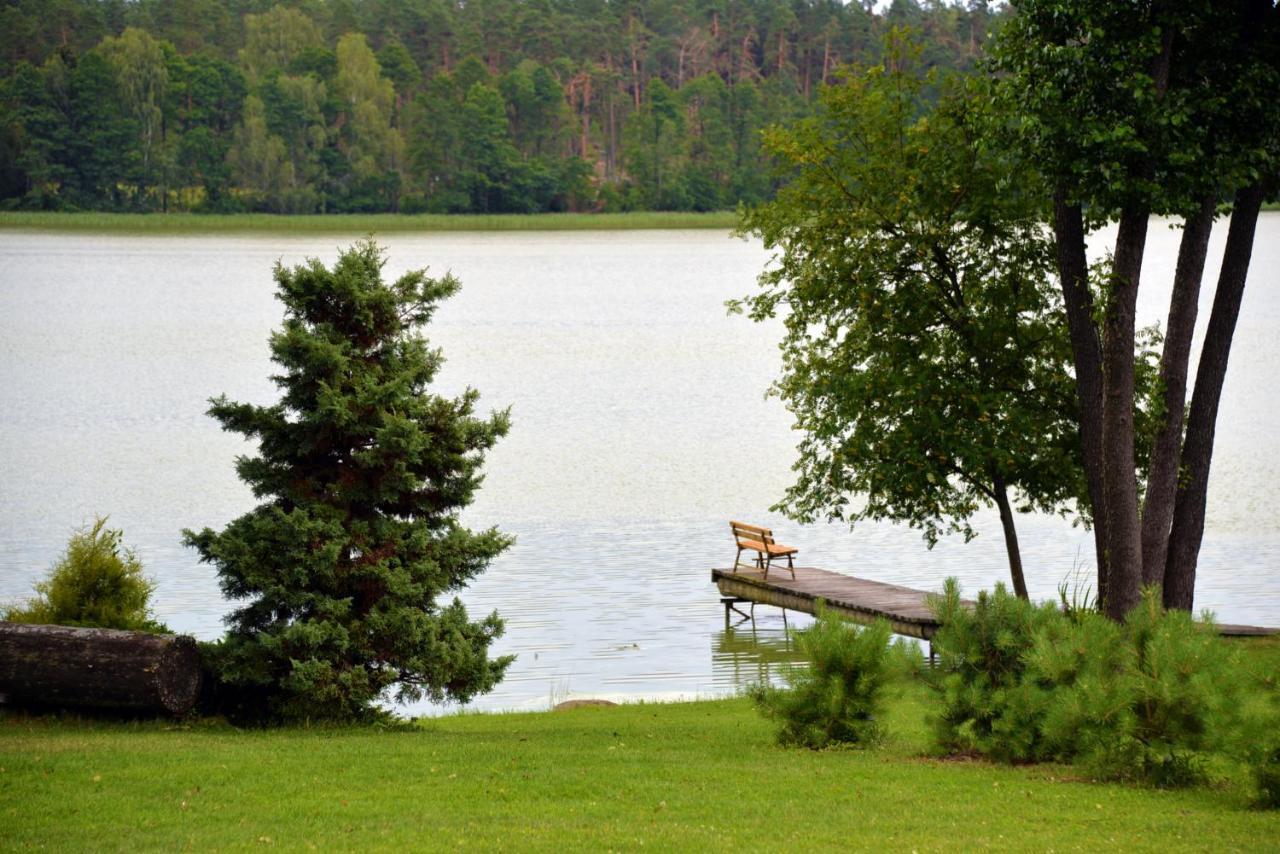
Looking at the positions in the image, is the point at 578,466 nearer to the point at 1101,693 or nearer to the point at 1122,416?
the point at 1122,416

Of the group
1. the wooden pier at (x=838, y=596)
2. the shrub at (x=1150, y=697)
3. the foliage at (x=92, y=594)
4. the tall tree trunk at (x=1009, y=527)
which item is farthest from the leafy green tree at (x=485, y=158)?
the shrub at (x=1150, y=697)

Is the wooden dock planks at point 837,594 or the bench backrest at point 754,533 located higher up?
the bench backrest at point 754,533

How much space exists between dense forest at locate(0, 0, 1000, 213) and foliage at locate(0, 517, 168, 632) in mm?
95701

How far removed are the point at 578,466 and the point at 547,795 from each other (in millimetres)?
23565

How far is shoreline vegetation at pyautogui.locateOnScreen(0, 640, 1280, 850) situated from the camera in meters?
8.26

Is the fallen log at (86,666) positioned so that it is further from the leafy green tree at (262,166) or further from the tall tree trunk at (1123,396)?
the leafy green tree at (262,166)

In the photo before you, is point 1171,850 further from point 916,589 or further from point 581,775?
point 916,589

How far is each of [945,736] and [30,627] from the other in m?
6.60

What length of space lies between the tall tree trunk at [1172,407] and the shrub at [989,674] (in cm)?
437

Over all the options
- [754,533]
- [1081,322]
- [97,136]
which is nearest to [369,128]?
[97,136]

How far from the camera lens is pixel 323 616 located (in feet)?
39.1

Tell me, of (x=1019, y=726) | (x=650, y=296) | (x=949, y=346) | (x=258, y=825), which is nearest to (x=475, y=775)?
(x=258, y=825)

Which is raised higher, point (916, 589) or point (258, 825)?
point (258, 825)

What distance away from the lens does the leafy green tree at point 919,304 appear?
648 inches
